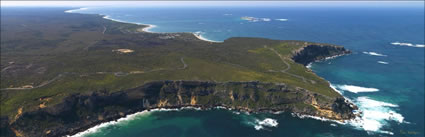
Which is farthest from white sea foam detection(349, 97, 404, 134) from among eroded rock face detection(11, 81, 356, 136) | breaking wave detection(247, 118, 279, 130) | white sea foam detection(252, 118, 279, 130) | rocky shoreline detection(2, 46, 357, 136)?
breaking wave detection(247, 118, 279, 130)

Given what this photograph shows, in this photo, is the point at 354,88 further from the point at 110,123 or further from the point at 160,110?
the point at 110,123

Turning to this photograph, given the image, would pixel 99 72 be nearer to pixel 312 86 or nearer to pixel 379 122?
pixel 312 86

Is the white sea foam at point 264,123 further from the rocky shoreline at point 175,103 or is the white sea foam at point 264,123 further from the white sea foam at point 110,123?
the white sea foam at point 110,123

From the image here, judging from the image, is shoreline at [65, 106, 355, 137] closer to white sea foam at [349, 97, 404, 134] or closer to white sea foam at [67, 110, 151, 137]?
white sea foam at [67, 110, 151, 137]

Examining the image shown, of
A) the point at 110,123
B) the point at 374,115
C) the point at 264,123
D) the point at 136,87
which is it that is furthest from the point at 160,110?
the point at 374,115

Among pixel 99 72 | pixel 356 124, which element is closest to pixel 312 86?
pixel 356 124

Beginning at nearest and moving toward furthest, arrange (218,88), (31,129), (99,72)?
(31,129) → (218,88) → (99,72)

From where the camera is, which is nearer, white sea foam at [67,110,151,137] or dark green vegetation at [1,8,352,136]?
white sea foam at [67,110,151,137]
